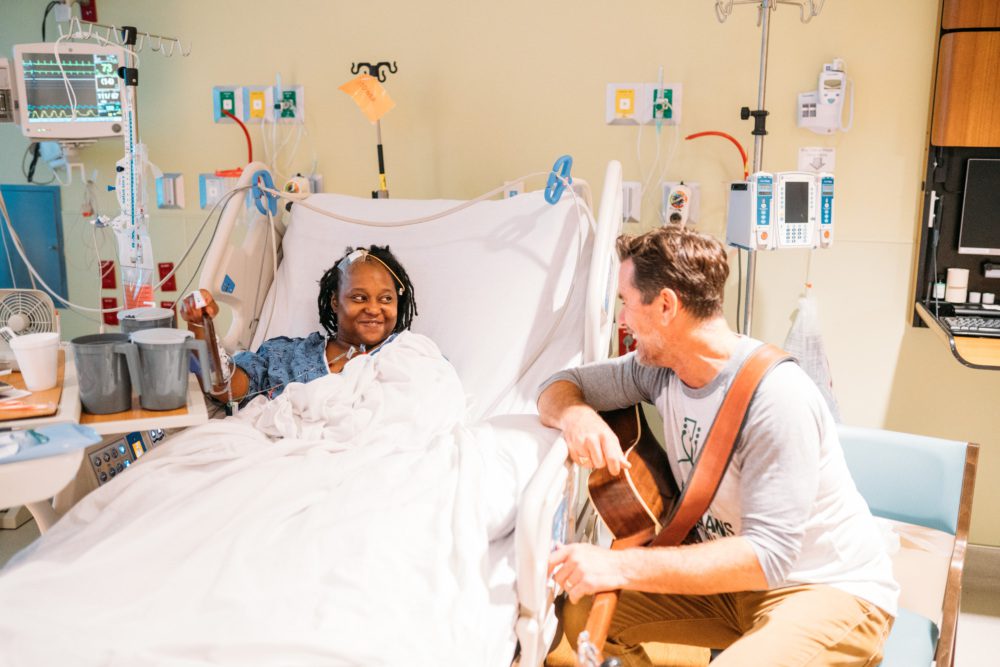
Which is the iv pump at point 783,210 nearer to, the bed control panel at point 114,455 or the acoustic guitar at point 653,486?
the acoustic guitar at point 653,486

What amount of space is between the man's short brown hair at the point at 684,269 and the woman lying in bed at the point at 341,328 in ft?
2.63

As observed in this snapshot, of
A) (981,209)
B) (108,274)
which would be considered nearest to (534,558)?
(981,209)

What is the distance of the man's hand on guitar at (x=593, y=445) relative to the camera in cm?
164

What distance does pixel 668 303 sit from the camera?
5.29 ft

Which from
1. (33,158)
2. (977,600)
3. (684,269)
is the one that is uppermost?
(33,158)

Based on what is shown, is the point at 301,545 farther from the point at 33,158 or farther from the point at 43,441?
the point at 33,158

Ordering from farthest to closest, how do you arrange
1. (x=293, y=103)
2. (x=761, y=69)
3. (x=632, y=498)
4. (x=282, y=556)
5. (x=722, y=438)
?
1. (x=293, y=103)
2. (x=761, y=69)
3. (x=632, y=498)
4. (x=722, y=438)
5. (x=282, y=556)

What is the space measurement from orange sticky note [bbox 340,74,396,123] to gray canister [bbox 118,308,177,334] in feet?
3.54

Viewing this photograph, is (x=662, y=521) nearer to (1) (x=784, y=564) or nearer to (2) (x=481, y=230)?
(1) (x=784, y=564)

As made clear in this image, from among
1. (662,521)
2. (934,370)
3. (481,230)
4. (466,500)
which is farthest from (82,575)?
(934,370)

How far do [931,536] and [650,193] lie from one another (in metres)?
1.49

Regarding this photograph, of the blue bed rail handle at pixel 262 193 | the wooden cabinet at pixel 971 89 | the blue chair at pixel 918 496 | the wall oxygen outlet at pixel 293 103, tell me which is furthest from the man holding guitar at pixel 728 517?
the wall oxygen outlet at pixel 293 103

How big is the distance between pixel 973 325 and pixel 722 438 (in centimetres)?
139

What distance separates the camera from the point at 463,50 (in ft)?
9.78
